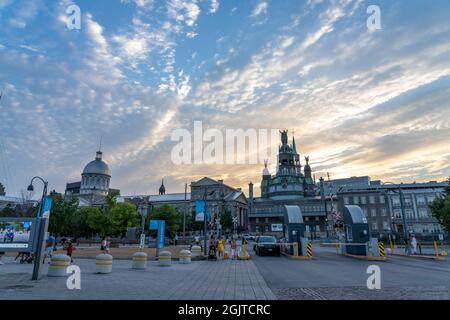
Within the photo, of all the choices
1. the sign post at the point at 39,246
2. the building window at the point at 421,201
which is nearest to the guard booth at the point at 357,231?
the sign post at the point at 39,246

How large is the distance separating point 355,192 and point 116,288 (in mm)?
85654

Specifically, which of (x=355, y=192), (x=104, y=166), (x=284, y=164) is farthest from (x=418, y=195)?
(x=104, y=166)

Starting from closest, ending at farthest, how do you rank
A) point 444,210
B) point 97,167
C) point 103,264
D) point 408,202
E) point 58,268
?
point 58,268
point 103,264
point 444,210
point 408,202
point 97,167

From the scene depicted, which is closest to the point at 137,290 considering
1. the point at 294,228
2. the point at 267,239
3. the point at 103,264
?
the point at 103,264

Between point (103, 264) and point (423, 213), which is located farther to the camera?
point (423, 213)

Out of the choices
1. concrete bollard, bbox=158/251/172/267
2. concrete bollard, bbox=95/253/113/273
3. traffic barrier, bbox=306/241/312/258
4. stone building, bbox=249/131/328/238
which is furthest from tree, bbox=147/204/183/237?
concrete bollard, bbox=95/253/113/273

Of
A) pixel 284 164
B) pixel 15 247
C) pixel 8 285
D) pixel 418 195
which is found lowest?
pixel 8 285

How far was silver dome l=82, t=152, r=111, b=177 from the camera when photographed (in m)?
135

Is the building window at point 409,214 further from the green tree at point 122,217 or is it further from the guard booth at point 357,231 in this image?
the green tree at point 122,217

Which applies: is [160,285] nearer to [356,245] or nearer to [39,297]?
[39,297]

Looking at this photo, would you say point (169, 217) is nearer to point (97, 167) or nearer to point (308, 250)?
point (308, 250)

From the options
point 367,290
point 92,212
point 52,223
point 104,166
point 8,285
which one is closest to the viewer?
point 367,290

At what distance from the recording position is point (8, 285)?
1084 cm

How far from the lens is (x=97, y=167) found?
13588 cm
